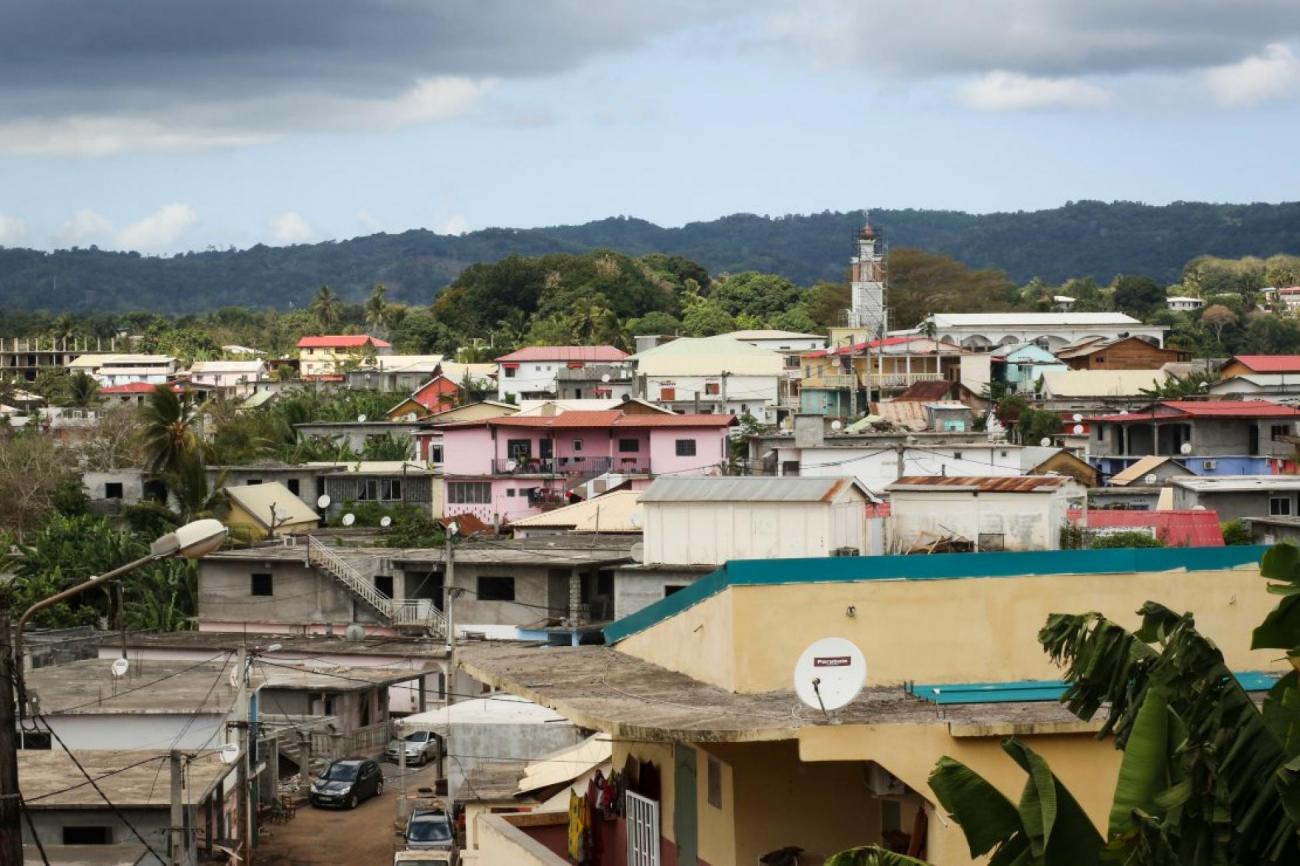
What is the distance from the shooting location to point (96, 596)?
46.8 meters

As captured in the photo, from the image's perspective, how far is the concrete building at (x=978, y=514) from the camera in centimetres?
2734

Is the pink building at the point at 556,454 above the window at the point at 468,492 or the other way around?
above

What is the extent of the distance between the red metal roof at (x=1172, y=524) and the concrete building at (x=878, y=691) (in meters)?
25.6

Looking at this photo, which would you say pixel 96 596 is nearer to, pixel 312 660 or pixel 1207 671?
pixel 312 660

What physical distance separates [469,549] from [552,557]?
10.4 feet

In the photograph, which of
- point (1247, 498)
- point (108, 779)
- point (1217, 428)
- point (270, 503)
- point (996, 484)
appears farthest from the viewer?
point (1217, 428)

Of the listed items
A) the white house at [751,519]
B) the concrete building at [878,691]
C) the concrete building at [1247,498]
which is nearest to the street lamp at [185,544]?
the concrete building at [878,691]

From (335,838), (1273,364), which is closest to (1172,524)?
(335,838)

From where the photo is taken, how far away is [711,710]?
954 centimetres

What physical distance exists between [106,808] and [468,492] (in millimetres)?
32034

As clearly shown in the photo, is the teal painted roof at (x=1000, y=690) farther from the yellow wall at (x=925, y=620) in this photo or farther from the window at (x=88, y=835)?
the window at (x=88, y=835)

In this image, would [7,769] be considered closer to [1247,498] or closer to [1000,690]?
[1000,690]

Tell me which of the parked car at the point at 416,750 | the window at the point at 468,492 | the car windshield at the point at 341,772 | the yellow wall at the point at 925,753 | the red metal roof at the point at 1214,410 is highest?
the yellow wall at the point at 925,753

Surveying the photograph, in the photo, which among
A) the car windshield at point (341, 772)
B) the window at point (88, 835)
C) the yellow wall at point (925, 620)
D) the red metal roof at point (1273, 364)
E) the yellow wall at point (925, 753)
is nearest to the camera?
the yellow wall at point (925, 753)
